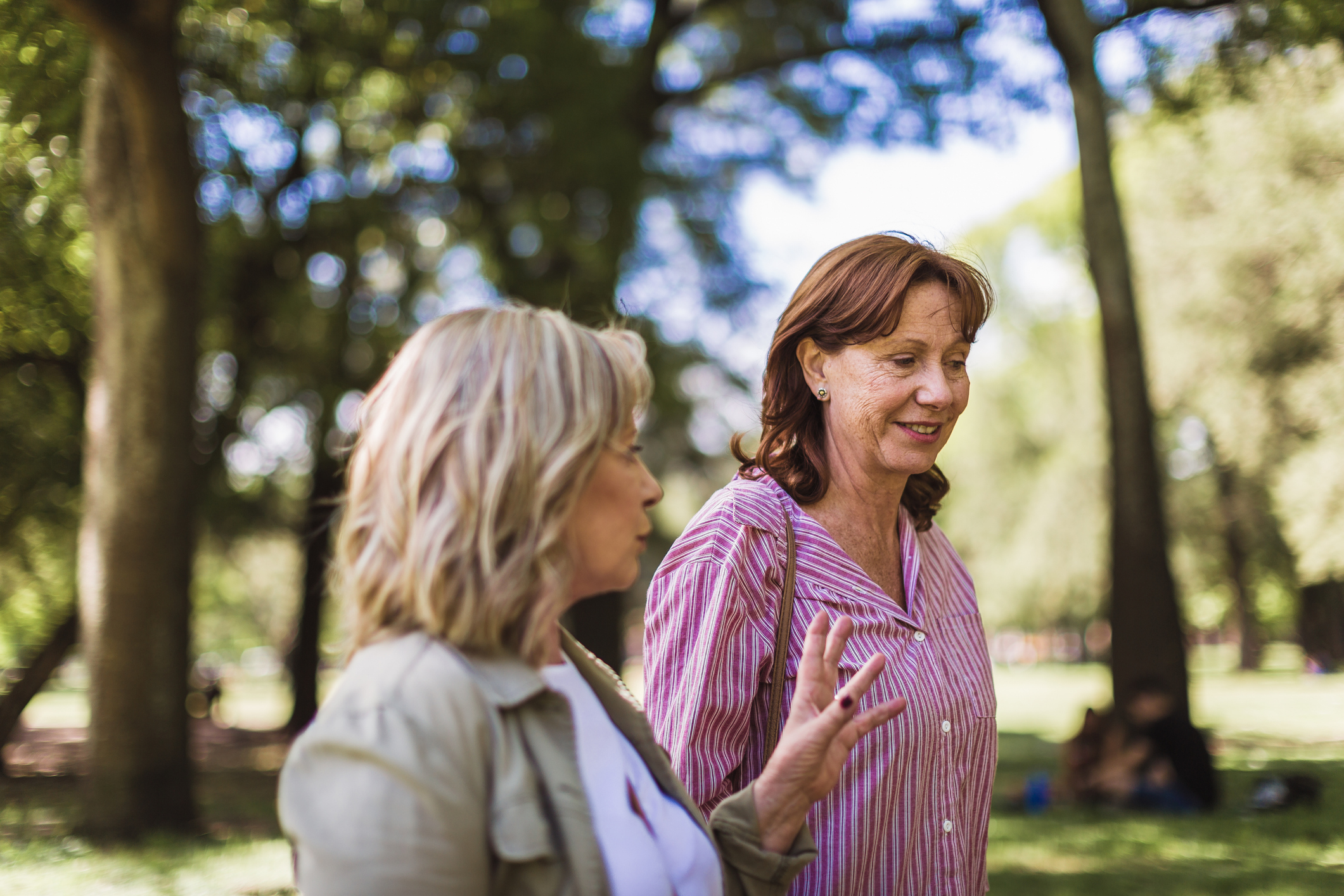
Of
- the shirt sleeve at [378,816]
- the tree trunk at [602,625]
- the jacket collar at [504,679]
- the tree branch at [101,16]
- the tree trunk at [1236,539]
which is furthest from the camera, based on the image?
the tree trunk at [1236,539]

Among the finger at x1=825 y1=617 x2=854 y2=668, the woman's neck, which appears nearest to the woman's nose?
the finger at x1=825 y1=617 x2=854 y2=668

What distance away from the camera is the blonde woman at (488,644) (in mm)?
1250

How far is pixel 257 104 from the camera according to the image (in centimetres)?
1184

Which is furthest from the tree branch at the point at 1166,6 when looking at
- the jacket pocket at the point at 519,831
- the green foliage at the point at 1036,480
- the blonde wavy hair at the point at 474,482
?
the green foliage at the point at 1036,480

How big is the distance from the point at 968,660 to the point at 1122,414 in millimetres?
8668

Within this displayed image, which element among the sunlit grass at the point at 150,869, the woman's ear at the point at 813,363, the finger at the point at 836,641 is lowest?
the sunlit grass at the point at 150,869

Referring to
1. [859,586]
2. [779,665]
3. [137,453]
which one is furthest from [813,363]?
[137,453]

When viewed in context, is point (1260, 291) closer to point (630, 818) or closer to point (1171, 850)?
point (1171, 850)

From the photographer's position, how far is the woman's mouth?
2.41 metres

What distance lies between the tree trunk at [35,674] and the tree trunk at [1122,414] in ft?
35.1

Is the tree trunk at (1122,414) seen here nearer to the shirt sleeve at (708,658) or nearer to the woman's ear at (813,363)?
the woman's ear at (813,363)

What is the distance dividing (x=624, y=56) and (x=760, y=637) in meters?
13.3

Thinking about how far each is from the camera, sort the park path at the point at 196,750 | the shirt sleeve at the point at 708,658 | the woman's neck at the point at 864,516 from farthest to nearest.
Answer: the park path at the point at 196,750 → the woman's neck at the point at 864,516 → the shirt sleeve at the point at 708,658

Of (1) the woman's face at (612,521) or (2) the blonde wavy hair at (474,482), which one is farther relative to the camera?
(1) the woman's face at (612,521)
